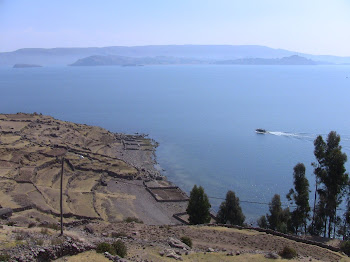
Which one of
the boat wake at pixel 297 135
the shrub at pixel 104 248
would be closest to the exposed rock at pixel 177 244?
the shrub at pixel 104 248

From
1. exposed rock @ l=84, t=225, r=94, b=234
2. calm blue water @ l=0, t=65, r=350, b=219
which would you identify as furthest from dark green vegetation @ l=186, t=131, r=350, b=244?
calm blue water @ l=0, t=65, r=350, b=219

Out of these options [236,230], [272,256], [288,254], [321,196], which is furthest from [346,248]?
[321,196]

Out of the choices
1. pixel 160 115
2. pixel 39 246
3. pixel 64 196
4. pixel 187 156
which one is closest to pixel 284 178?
pixel 187 156

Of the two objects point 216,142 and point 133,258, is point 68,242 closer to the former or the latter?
point 133,258

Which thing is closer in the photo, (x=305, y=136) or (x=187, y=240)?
(x=187, y=240)

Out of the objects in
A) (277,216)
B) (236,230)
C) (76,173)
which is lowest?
(76,173)

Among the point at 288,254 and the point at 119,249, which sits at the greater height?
the point at 119,249

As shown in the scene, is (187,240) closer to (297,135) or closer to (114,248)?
(114,248)

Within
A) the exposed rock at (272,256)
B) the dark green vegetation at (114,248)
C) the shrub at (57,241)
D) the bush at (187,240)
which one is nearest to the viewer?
the shrub at (57,241)

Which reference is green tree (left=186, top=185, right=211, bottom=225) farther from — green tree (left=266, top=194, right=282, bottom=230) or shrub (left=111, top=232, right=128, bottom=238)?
shrub (left=111, top=232, right=128, bottom=238)

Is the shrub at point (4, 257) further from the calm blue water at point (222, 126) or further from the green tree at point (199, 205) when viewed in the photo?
the calm blue water at point (222, 126)

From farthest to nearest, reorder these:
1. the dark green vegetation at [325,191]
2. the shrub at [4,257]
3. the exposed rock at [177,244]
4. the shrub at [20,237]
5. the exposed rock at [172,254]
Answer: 1. the dark green vegetation at [325,191]
2. the exposed rock at [177,244]
3. the exposed rock at [172,254]
4. the shrub at [20,237]
5. the shrub at [4,257]
